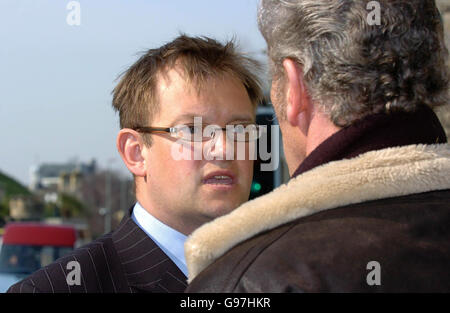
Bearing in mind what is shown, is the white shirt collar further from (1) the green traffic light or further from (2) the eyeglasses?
(1) the green traffic light

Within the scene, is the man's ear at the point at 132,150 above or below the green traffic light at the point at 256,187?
above

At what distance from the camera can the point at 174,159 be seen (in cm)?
243

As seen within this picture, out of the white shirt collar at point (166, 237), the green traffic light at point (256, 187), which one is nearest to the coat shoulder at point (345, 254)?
the white shirt collar at point (166, 237)

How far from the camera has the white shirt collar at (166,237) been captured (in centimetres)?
239

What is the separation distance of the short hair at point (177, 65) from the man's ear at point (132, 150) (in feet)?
0.13

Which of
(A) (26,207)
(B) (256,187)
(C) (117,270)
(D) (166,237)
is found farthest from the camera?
(A) (26,207)

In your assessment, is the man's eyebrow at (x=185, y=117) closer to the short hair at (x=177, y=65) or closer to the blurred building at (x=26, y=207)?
the short hair at (x=177, y=65)

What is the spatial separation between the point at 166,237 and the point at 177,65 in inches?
24.4

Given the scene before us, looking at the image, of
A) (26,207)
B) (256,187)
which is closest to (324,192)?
(256,187)

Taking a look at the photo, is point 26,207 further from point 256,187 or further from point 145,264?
point 145,264

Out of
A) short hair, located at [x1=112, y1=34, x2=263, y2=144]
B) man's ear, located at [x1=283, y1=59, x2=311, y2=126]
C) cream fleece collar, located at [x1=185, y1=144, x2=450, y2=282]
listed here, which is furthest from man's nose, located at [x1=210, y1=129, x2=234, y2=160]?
cream fleece collar, located at [x1=185, y1=144, x2=450, y2=282]

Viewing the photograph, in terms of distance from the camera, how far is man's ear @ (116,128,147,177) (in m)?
2.55

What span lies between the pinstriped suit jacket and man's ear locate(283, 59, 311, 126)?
85 cm

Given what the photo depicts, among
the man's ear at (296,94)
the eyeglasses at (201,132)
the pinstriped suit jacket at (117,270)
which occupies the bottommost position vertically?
the pinstriped suit jacket at (117,270)
